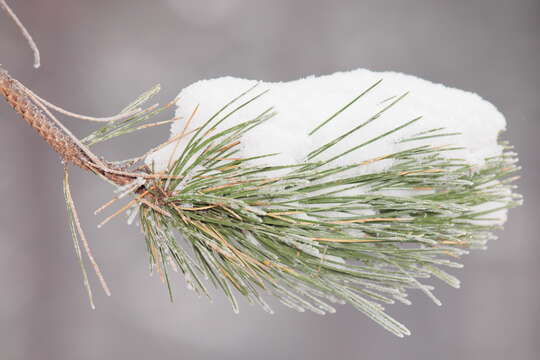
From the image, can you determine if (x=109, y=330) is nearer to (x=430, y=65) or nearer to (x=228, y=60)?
(x=228, y=60)

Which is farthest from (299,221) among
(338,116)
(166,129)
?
(166,129)

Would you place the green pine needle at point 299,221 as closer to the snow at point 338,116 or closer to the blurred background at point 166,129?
the snow at point 338,116

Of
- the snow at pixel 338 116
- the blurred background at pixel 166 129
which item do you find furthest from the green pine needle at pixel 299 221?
the blurred background at pixel 166 129

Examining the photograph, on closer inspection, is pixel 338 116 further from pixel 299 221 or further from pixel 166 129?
pixel 166 129

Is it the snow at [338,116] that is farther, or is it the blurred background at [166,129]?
the blurred background at [166,129]

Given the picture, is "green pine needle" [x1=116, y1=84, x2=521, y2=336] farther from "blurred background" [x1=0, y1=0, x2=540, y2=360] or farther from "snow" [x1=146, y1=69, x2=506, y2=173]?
"blurred background" [x1=0, y1=0, x2=540, y2=360]
